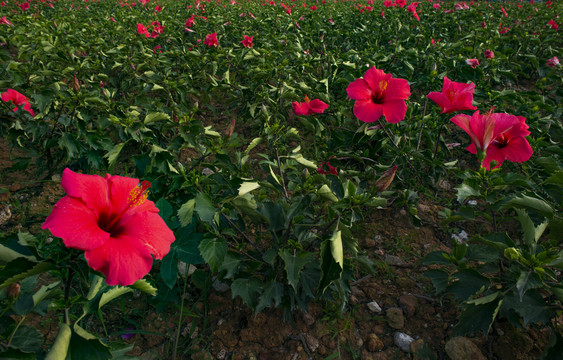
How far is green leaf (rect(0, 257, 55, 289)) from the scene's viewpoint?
778 mm

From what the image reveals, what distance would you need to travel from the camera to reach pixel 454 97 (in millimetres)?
1727

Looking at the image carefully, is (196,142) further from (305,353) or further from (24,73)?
(24,73)

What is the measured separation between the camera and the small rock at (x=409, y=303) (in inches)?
63.0

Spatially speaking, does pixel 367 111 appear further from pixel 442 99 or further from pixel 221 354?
pixel 221 354

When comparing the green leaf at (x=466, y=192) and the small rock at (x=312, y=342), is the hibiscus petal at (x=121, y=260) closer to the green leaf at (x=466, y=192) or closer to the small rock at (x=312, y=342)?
the small rock at (x=312, y=342)

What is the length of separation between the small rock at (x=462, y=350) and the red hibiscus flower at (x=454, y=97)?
1129 mm

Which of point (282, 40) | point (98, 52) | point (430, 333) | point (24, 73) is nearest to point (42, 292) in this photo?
point (430, 333)

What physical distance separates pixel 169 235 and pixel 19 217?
5.63 feet

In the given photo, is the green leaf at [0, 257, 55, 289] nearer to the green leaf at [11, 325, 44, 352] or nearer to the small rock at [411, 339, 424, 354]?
the green leaf at [11, 325, 44, 352]

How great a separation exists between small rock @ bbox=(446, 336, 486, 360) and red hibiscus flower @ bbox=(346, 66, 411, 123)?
42.8 inches

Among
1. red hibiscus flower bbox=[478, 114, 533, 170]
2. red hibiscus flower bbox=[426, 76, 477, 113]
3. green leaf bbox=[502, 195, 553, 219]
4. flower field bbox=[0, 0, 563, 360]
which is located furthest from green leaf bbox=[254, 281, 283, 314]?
red hibiscus flower bbox=[426, 76, 477, 113]

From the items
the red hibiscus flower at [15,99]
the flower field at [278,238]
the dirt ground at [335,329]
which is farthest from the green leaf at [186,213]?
the red hibiscus flower at [15,99]

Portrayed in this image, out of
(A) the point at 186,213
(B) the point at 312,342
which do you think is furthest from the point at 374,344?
(A) the point at 186,213

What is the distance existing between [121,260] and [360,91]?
58.0 inches
